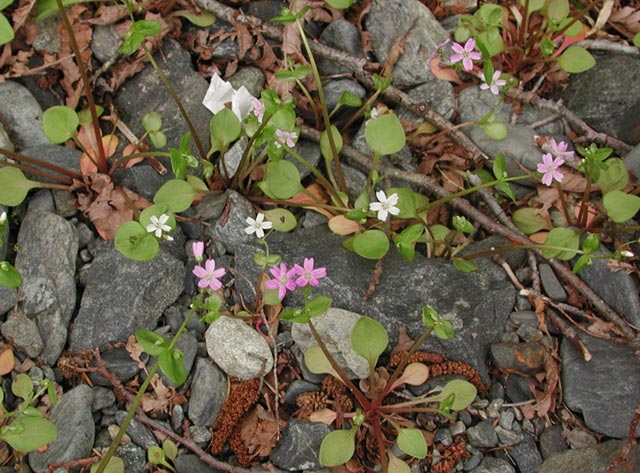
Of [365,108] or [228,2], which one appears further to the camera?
[228,2]

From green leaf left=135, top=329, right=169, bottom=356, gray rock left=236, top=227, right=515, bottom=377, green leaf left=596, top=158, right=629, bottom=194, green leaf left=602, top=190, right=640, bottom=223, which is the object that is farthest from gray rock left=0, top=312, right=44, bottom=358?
green leaf left=596, top=158, right=629, bottom=194

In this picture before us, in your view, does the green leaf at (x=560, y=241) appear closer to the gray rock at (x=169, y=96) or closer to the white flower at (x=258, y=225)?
the white flower at (x=258, y=225)

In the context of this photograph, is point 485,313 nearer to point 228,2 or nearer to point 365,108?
point 365,108

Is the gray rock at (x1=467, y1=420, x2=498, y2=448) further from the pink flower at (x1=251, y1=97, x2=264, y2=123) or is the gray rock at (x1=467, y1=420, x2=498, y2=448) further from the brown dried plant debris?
the pink flower at (x1=251, y1=97, x2=264, y2=123)

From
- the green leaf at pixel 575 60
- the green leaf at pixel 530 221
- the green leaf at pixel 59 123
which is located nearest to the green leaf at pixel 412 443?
the green leaf at pixel 530 221

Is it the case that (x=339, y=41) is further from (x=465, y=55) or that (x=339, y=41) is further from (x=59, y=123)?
(x=59, y=123)

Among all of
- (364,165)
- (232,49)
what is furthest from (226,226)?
(232,49)

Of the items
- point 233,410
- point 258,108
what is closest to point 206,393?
point 233,410
